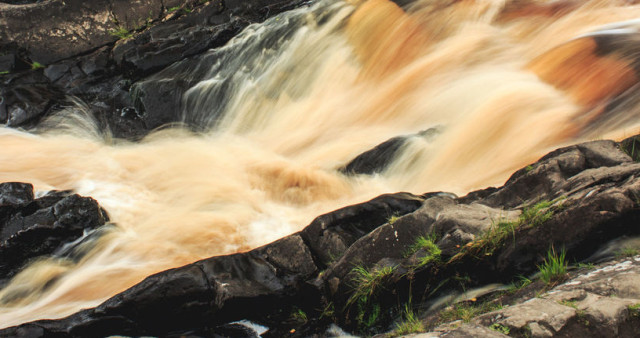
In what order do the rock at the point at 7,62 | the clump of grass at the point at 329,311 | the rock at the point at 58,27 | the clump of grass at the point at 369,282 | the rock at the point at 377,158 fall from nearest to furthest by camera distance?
1. the clump of grass at the point at 369,282
2. the clump of grass at the point at 329,311
3. the rock at the point at 377,158
4. the rock at the point at 7,62
5. the rock at the point at 58,27

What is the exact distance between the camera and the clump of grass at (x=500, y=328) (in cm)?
264

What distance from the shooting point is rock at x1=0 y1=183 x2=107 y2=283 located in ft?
18.4

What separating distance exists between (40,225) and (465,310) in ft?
13.9

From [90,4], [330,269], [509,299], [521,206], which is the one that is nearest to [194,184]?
[330,269]

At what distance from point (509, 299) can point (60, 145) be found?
6683 millimetres

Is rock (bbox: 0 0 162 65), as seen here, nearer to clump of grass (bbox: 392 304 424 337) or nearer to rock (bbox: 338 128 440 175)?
rock (bbox: 338 128 440 175)

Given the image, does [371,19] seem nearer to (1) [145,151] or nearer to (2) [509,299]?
(1) [145,151]

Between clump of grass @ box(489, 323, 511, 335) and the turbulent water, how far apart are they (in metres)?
3.28

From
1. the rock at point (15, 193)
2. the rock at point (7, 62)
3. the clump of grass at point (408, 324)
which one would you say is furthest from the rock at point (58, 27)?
the clump of grass at point (408, 324)

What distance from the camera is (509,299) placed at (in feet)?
11.0

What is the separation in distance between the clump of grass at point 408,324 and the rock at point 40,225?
352 centimetres

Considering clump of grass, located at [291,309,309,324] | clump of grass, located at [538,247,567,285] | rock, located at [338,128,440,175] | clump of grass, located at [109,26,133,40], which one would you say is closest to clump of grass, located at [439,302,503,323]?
clump of grass, located at [538,247,567,285]

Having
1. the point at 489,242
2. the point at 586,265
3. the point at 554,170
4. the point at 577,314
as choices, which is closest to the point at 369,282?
the point at 489,242

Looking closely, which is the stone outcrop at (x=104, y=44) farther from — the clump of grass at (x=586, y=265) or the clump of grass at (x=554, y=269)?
the clump of grass at (x=586, y=265)
